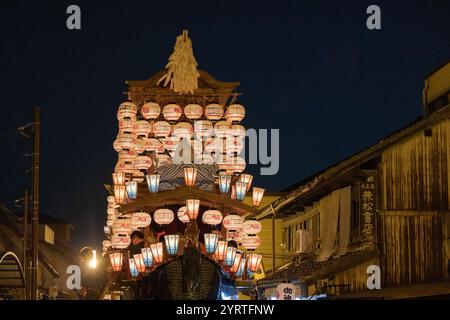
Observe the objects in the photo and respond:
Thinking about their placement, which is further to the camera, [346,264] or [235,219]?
[235,219]

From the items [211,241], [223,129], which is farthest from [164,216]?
[223,129]

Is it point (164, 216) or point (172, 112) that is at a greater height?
point (172, 112)

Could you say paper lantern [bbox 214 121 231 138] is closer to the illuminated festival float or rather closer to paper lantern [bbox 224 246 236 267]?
the illuminated festival float

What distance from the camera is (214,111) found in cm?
3694

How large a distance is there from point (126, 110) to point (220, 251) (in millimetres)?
8552

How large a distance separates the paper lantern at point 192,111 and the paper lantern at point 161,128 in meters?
1.20

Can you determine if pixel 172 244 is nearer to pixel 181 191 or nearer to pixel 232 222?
pixel 181 191

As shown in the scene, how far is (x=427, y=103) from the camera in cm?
2872

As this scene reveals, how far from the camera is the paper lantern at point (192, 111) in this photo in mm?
37750

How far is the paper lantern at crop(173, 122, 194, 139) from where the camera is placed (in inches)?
1505

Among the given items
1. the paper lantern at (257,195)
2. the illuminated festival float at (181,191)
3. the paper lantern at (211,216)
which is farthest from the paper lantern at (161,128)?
the paper lantern at (211,216)

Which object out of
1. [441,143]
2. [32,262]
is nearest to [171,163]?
[32,262]
